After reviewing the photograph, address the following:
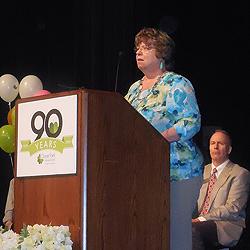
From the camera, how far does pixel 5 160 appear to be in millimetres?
6672

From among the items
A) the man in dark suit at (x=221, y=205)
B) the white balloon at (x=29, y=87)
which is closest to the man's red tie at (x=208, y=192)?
the man in dark suit at (x=221, y=205)

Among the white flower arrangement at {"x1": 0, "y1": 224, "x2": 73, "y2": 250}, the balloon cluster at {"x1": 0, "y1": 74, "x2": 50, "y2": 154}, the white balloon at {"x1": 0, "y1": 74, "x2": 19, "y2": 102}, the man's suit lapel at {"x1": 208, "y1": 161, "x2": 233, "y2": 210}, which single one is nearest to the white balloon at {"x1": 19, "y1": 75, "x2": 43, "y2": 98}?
the balloon cluster at {"x1": 0, "y1": 74, "x2": 50, "y2": 154}

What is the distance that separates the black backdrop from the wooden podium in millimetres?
3770

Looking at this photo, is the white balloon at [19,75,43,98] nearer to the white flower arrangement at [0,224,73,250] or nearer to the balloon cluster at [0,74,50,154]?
the balloon cluster at [0,74,50,154]

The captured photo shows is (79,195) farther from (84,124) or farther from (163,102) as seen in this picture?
(163,102)

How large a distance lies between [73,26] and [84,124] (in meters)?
4.55

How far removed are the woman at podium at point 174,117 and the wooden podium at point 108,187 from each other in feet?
0.50

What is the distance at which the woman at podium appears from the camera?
7.68 feet

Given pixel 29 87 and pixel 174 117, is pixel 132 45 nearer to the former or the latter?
pixel 29 87

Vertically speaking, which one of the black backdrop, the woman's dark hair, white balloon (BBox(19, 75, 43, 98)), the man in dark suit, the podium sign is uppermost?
the black backdrop

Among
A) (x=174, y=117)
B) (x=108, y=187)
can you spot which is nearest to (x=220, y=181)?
(x=174, y=117)

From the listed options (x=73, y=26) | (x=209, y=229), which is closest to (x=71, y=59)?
(x=73, y=26)

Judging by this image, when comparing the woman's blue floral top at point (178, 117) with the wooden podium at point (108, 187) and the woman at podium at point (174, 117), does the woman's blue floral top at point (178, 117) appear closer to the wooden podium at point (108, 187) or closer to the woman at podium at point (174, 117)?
the woman at podium at point (174, 117)

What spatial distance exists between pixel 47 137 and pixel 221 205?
2.21m
